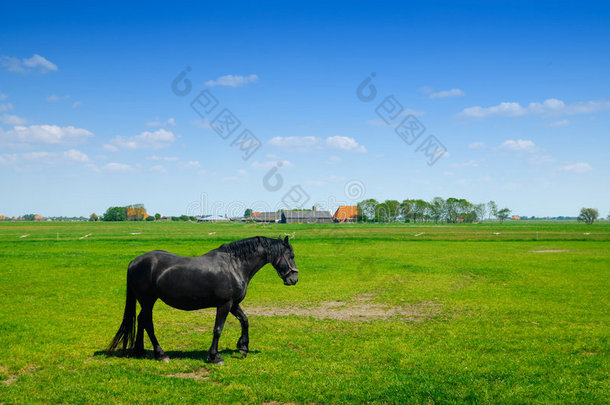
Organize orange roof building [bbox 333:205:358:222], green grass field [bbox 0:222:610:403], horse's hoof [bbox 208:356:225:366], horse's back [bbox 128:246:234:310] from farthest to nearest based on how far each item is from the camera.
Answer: orange roof building [bbox 333:205:358:222], horse's hoof [bbox 208:356:225:366], horse's back [bbox 128:246:234:310], green grass field [bbox 0:222:610:403]

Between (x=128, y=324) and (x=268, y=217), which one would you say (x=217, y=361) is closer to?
(x=128, y=324)

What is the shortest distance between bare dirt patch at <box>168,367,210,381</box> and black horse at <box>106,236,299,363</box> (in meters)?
0.36

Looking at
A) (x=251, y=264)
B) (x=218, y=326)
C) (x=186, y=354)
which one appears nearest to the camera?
(x=218, y=326)

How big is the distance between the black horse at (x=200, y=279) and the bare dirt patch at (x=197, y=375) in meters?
0.36

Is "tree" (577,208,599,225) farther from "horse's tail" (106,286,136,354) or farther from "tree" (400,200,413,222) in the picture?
"horse's tail" (106,286,136,354)

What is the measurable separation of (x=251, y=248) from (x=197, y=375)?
273 cm

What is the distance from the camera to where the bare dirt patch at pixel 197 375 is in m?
7.63

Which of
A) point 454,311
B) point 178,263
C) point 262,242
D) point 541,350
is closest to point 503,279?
point 454,311

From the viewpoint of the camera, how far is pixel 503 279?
22281mm

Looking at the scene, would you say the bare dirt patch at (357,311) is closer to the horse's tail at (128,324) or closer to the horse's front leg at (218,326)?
the horse's front leg at (218,326)

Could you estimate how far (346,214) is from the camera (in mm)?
165375

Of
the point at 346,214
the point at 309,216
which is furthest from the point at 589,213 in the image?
the point at 309,216

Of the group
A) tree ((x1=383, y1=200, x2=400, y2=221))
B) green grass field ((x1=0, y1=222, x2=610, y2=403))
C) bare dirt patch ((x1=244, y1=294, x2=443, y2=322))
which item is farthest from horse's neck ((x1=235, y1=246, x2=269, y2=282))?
tree ((x1=383, y1=200, x2=400, y2=221))

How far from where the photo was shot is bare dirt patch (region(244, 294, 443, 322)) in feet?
44.7
